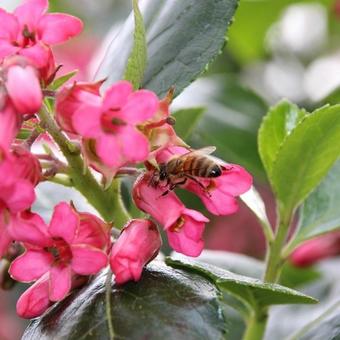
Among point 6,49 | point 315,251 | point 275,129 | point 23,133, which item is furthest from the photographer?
point 315,251

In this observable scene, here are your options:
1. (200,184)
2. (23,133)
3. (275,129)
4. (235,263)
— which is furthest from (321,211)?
(23,133)

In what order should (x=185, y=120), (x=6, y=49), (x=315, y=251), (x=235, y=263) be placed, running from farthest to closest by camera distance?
(x=315, y=251) → (x=235, y=263) → (x=185, y=120) → (x=6, y=49)

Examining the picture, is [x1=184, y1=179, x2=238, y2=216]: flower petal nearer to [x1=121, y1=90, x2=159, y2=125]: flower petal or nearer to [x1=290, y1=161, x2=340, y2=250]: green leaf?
[x1=121, y1=90, x2=159, y2=125]: flower petal

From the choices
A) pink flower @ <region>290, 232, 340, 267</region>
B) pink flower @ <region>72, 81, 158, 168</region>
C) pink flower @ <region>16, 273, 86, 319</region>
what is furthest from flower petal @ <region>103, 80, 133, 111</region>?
pink flower @ <region>290, 232, 340, 267</region>

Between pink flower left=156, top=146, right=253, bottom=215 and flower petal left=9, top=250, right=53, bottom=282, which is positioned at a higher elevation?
pink flower left=156, top=146, right=253, bottom=215

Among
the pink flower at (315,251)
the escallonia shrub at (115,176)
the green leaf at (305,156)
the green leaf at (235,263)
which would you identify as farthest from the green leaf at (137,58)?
the pink flower at (315,251)

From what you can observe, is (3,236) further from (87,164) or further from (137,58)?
(137,58)

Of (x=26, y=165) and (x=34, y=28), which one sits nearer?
(x=26, y=165)

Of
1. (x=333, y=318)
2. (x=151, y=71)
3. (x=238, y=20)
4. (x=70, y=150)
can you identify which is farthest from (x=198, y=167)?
(x=238, y=20)
